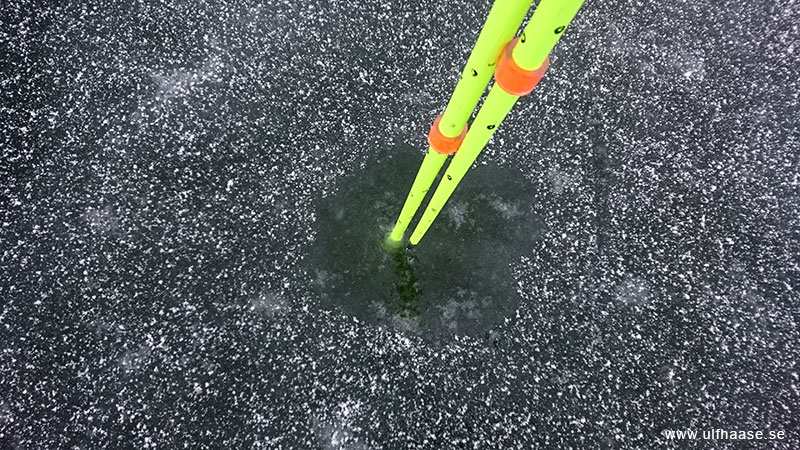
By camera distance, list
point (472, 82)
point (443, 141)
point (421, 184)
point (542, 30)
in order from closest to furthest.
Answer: point (542, 30)
point (472, 82)
point (443, 141)
point (421, 184)

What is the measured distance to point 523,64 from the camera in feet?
1.59

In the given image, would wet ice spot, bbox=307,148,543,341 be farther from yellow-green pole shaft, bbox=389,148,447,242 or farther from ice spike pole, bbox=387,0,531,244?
ice spike pole, bbox=387,0,531,244

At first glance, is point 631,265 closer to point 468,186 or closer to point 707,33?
point 468,186

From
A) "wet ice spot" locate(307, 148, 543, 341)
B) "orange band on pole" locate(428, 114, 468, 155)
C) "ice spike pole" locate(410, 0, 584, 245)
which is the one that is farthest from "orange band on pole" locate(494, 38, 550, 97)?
"wet ice spot" locate(307, 148, 543, 341)

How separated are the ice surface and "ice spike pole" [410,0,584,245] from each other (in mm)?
474

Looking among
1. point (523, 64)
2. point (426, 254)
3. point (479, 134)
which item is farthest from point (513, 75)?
point (426, 254)

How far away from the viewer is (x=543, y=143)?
117 centimetres

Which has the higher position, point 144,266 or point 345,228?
point 345,228

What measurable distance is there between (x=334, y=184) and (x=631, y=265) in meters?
0.66

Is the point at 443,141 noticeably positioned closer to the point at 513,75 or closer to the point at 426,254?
the point at 513,75

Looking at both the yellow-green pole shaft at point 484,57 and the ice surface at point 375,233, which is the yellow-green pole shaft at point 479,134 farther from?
the ice surface at point 375,233

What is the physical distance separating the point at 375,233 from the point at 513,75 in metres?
0.62

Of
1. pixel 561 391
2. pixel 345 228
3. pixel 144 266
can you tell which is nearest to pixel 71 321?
pixel 144 266

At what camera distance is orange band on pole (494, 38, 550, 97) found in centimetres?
49
